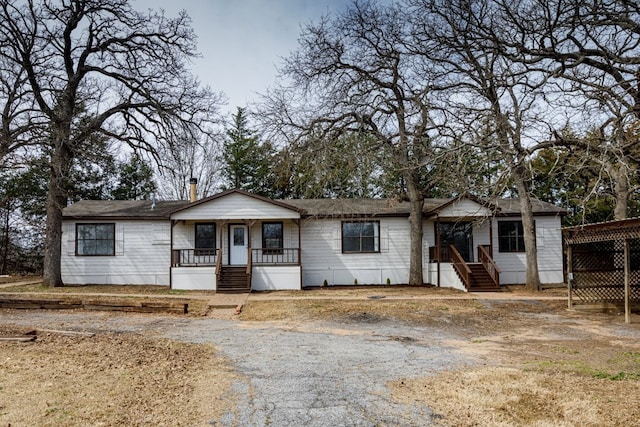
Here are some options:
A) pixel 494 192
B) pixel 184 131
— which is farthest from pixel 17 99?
pixel 494 192

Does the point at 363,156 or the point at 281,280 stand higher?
the point at 363,156

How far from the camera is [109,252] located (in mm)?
21344

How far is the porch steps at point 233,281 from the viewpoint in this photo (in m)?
18.8

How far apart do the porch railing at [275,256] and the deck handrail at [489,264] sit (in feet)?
25.3

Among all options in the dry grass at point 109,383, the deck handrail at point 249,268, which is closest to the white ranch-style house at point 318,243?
the deck handrail at point 249,268

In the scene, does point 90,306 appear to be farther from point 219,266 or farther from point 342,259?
point 342,259

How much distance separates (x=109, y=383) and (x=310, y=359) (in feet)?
9.98

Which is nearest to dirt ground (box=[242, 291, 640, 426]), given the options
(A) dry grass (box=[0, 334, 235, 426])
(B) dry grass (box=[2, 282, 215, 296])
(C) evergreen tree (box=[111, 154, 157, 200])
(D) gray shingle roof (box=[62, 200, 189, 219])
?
(A) dry grass (box=[0, 334, 235, 426])

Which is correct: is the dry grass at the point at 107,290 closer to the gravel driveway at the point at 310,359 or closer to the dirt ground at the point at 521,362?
the dirt ground at the point at 521,362

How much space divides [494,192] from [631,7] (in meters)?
4.47

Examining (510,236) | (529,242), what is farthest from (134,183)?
(529,242)

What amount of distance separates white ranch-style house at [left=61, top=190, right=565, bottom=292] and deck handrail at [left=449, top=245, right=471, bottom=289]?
0.12m

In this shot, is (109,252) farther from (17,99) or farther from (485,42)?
(485,42)

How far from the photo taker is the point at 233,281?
1917cm
